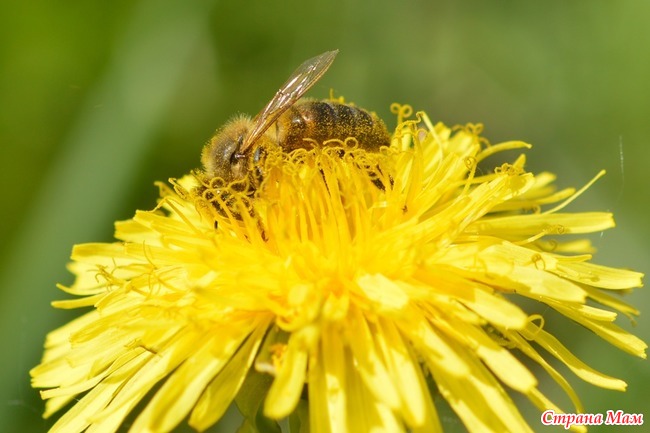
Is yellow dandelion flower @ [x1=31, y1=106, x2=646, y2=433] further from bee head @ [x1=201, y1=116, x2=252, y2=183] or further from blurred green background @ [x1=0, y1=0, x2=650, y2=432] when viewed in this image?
blurred green background @ [x1=0, y1=0, x2=650, y2=432]

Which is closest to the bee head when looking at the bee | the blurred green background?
the bee

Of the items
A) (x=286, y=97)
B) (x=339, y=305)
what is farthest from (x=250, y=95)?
(x=339, y=305)

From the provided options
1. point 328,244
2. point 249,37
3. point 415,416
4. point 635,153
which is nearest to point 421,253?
point 328,244

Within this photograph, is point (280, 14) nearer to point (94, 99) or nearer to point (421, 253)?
point (94, 99)

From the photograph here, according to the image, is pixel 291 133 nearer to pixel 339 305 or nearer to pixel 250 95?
pixel 339 305

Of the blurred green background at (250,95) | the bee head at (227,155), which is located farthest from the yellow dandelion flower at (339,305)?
the blurred green background at (250,95)

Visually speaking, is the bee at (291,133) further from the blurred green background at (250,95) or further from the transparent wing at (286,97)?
the blurred green background at (250,95)
